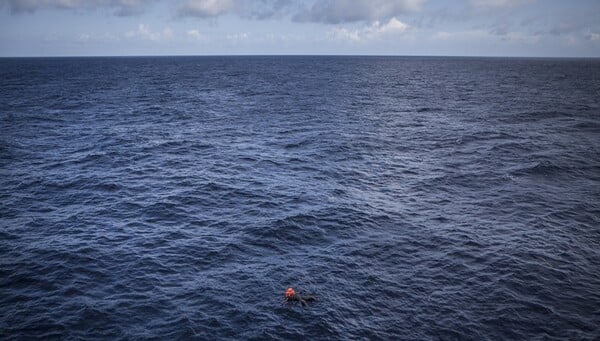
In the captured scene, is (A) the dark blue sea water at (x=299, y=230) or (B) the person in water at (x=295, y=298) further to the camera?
(B) the person in water at (x=295, y=298)

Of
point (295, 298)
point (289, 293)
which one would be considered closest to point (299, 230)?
point (295, 298)

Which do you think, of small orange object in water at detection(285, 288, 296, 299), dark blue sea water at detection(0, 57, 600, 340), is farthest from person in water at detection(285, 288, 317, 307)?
dark blue sea water at detection(0, 57, 600, 340)

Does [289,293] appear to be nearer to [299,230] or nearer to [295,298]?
[295,298]

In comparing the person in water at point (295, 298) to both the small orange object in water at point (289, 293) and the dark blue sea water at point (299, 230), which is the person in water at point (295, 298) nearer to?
the small orange object in water at point (289, 293)

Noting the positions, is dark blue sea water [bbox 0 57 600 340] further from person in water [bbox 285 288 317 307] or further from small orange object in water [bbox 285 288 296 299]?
small orange object in water [bbox 285 288 296 299]

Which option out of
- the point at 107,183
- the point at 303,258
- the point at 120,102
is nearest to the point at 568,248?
the point at 303,258

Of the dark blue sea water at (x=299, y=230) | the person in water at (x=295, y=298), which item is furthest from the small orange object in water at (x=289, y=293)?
the dark blue sea water at (x=299, y=230)

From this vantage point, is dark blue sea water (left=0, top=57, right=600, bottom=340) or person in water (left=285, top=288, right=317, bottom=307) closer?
dark blue sea water (left=0, top=57, right=600, bottom=340)

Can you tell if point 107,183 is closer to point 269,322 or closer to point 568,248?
point 269,322
